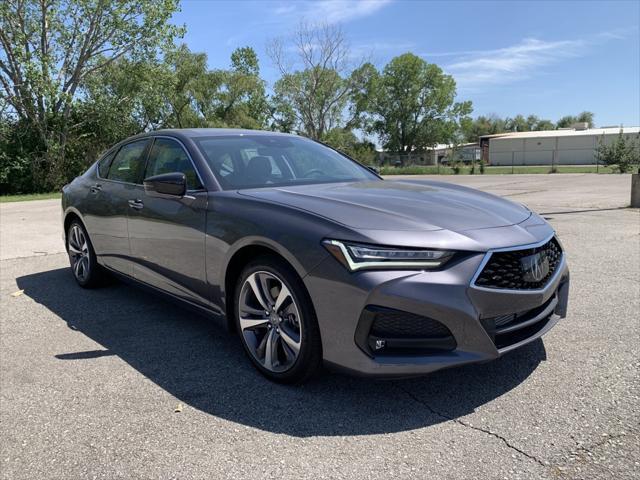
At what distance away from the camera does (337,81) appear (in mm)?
55375

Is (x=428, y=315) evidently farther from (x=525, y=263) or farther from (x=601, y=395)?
(x=601, y=395)

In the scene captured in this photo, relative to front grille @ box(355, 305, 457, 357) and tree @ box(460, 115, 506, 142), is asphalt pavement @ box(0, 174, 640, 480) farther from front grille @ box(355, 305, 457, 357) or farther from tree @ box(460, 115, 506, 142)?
tree @ box(460, 115, 506, 142)

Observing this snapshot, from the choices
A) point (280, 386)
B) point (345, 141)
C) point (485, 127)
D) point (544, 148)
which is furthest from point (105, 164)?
point (485, 127)

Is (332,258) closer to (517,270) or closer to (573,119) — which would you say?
(517,270)

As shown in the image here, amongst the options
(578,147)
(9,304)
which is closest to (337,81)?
(578,147)

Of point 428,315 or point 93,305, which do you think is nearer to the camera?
point 428,315

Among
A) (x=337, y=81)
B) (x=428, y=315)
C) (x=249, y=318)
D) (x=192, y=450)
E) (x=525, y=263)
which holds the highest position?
(x=337, y=81)

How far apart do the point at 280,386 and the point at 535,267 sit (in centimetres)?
163

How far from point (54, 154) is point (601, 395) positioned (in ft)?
85.3

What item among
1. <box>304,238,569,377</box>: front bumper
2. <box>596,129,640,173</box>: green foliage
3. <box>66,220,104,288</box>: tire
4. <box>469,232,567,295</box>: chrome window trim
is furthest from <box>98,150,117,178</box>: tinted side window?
<box>596,129,640,173</box>: green foliage

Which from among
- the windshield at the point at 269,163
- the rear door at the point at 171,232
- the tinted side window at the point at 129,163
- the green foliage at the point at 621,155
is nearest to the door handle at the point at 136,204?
the rear door at the point at 171,232

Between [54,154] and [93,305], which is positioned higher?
[54,154]

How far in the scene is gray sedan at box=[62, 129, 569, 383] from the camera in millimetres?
2623

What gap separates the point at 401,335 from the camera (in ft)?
8.66
